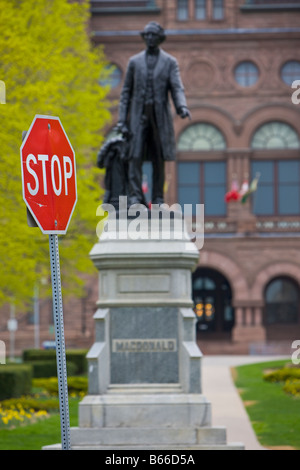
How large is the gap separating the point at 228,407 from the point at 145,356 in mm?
7919

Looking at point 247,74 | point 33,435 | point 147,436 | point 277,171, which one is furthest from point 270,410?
point 247,74

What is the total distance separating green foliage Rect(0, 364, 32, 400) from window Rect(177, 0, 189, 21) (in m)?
32.9

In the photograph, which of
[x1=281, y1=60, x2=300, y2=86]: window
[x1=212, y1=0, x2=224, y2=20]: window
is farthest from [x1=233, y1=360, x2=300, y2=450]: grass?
[x1=212, y1=0, x2=224, y2=20]: window

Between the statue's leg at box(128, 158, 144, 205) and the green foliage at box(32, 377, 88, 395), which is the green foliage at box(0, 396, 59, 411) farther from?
the statue's leg at box(128, 158, 144, 205)

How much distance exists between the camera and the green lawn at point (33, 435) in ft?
43.8

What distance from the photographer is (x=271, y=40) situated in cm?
5000

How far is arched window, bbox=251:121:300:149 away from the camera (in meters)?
50.2

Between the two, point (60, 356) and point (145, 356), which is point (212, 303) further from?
point (60, 356)

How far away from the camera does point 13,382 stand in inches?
799

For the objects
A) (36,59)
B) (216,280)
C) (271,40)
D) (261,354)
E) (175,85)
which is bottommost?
(261,354)

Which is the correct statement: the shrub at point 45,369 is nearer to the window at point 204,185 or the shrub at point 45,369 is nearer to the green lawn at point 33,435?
the green lawn at point 33,435
